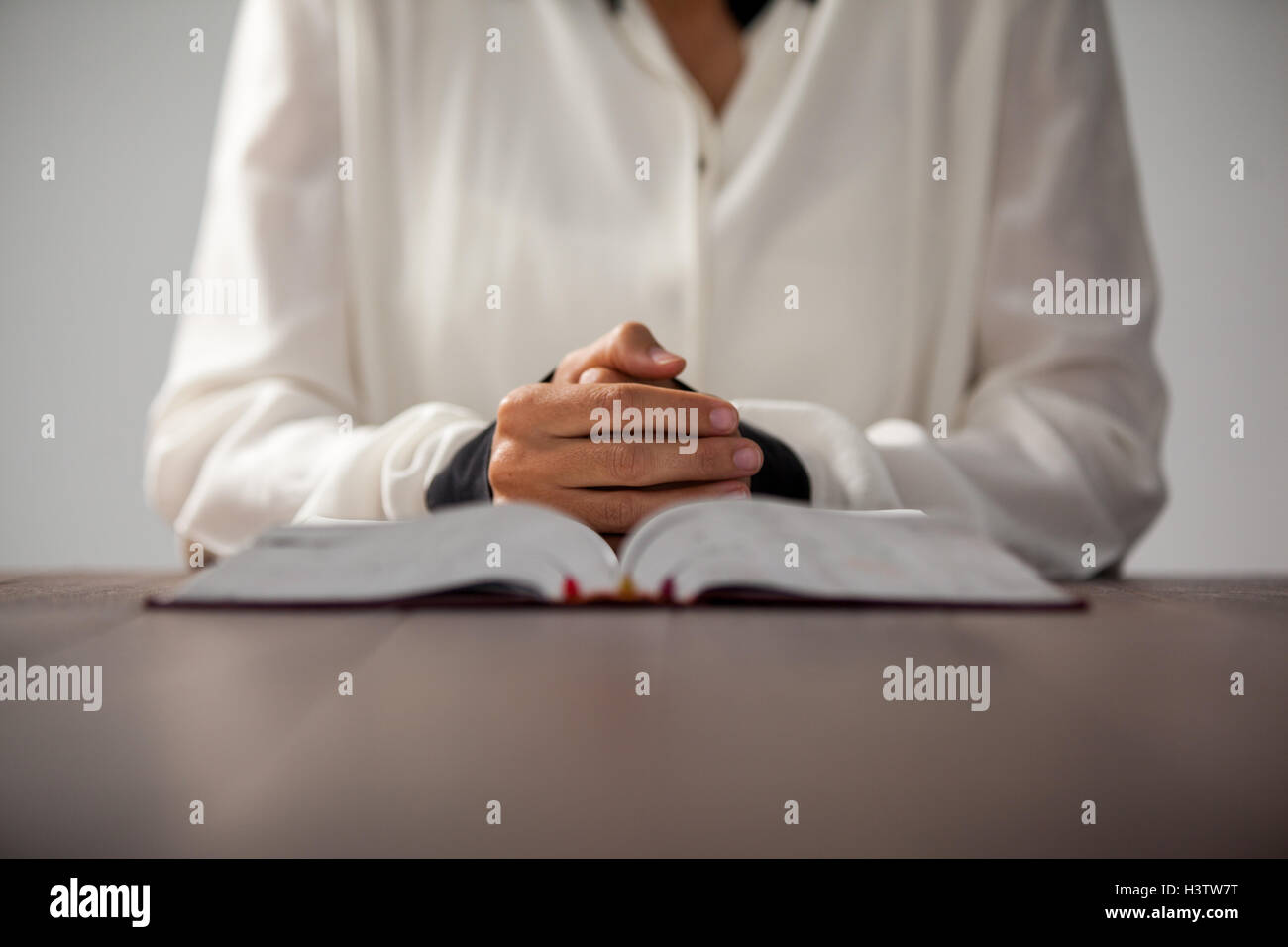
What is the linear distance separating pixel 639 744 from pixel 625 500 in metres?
0.30

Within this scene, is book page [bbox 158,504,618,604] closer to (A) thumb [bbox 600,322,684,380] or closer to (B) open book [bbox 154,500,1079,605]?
(B) open book [bbox 154,500,1079,605]

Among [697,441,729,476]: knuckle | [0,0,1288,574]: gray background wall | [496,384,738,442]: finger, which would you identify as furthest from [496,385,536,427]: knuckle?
[0,0,1288,574]: gray background wall

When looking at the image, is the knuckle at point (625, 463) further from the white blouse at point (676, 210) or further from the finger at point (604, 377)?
the white blouse at point (676, 210)

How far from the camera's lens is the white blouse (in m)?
0.87

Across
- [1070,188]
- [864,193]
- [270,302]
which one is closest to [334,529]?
[270,302]

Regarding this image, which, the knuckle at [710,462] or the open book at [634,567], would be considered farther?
the knuckle at [710,462]

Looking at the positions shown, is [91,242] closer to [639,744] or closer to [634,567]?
[634,567]

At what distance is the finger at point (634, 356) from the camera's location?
561 millimetres

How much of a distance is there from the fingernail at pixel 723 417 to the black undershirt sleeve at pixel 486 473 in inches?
1.7

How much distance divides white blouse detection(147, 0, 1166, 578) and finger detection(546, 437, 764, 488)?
1.12ft

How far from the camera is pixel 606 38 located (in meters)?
0.92

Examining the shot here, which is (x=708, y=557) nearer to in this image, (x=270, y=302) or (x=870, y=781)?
(x=870, y=781)

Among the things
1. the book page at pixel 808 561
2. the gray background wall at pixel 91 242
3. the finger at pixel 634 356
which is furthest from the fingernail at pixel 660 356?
the gray background wall at pixel 91 242
